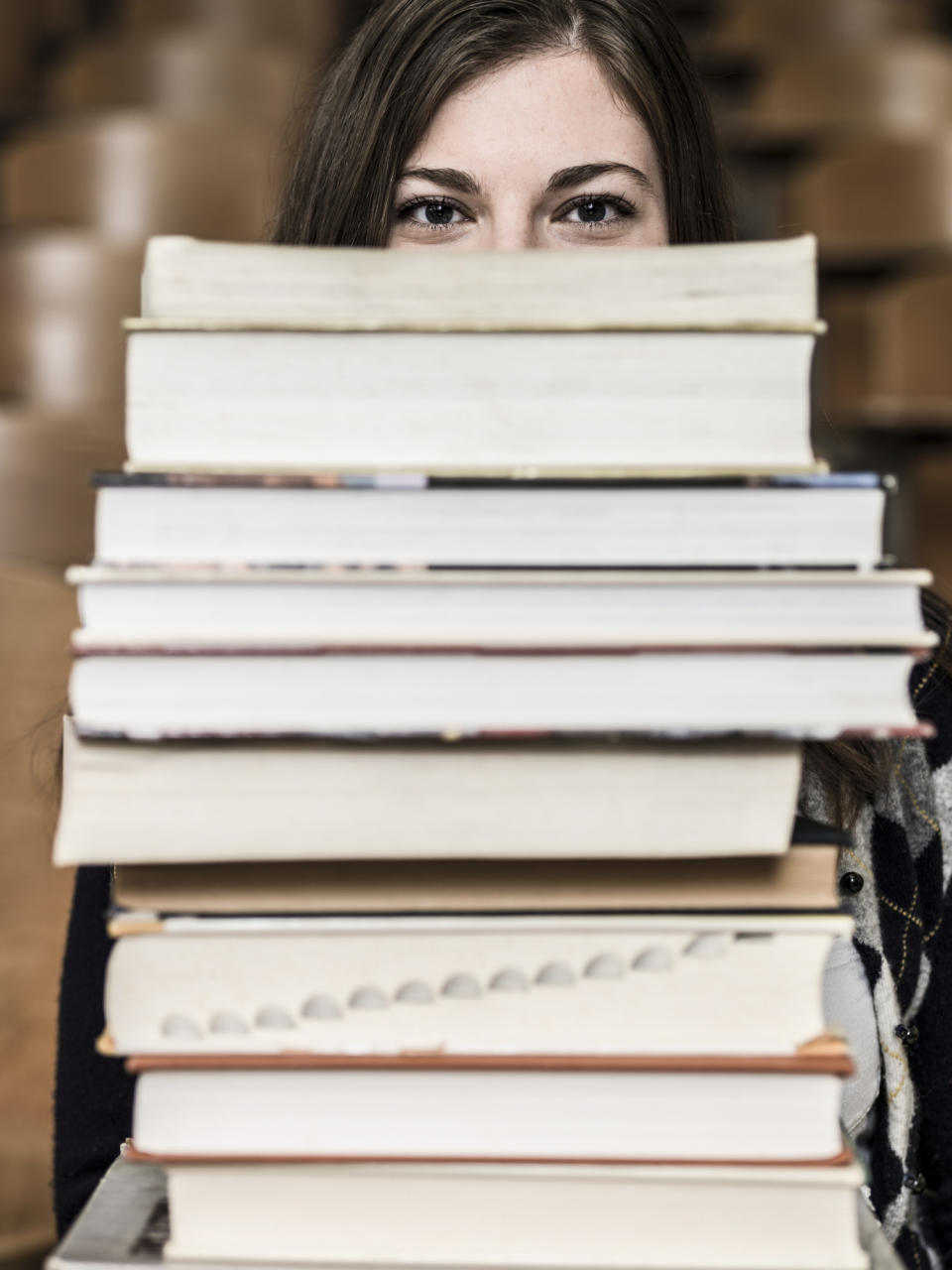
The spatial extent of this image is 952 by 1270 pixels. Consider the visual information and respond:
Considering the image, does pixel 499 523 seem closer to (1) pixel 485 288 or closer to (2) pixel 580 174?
(1) pixel 485 288

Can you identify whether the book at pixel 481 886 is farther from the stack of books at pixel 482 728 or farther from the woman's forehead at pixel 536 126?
the woman's forehead at pixel 536 126

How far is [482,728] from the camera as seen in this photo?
33 centimetres

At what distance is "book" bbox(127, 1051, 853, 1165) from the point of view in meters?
0.34

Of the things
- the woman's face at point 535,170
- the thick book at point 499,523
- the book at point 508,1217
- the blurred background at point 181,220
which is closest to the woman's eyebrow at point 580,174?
the woman's face at point 535,170

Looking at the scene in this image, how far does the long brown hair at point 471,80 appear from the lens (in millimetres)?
691

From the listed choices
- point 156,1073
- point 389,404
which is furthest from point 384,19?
point 156,1073

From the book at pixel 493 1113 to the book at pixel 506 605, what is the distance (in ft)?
0.36

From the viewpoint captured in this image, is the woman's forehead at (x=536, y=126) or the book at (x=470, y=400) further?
the woman's forehead at (x=536, y=126)

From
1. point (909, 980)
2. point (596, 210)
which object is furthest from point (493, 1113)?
point (596, 210)

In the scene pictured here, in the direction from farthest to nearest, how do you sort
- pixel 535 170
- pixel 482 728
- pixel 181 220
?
pixel 181 220, pixel 535 170, pixel 482 728

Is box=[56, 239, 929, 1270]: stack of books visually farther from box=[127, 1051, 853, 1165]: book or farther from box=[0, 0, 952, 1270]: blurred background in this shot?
box=[0, 0, 952, 1270]: blurred background

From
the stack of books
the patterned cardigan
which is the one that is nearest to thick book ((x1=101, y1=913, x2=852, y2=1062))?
the stack of books

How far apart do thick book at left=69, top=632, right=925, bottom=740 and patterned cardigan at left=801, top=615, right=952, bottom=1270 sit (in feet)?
1.15

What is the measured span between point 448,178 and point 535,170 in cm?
5
